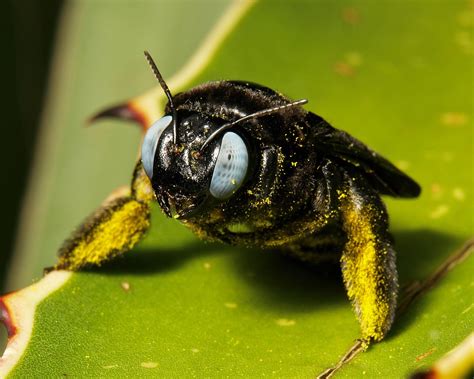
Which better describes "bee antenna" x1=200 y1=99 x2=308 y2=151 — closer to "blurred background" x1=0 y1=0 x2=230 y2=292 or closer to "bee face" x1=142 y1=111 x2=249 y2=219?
"bee face" x1=142 y1=111 x2=249 y2=219

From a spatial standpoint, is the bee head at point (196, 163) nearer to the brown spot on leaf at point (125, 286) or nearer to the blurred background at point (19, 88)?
the brown spot on leaf at point (125, 286)

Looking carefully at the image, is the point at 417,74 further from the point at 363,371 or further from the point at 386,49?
the point at 363,371

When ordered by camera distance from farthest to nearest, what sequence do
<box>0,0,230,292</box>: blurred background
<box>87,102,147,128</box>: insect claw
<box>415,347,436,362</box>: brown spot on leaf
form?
<box>0,0,230,292</box>: blurred background → <box>87,102,147,128</box>: insect claw → <box>415,347,436,362</box>: brown spot on leaf

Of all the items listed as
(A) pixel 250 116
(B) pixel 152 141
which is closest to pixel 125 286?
(B) pixel 152 141

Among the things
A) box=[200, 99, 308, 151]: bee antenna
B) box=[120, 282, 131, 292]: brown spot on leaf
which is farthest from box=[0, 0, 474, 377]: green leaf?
box=[200, 99, 308, 151]: bee antenna

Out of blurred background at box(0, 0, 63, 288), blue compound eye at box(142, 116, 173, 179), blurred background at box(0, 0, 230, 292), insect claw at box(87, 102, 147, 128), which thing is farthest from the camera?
blurred background at box(0, 0, 63, 288)

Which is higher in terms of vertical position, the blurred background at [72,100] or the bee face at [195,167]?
the bee face at [195,167]

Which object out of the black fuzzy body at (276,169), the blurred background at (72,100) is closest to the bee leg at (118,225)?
the black fuzzy body at (276,169)
